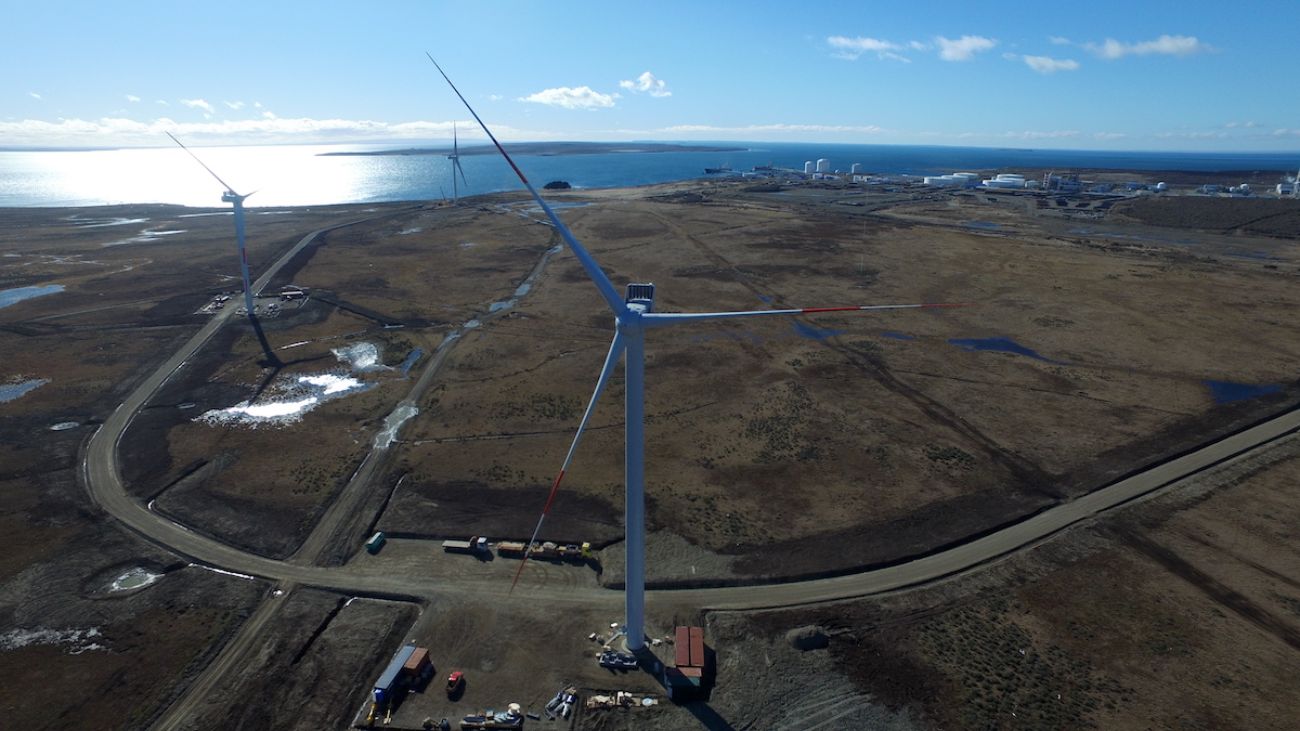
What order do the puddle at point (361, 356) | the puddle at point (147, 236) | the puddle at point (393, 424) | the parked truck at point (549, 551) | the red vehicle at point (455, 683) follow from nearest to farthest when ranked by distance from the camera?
the red vehicle at point (455, 683) → the parked truck at point (549, 551) → the puddle at point (393, 424) → the puddle at point (361, 356) → the puddle at point (147, 236)

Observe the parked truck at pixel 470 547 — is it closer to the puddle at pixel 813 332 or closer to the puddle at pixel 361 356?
the puddle at pixel 361 356

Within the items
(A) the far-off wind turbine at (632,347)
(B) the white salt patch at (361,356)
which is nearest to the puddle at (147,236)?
(B) the white salt patch at (361,356)

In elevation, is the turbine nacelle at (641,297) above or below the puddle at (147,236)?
above

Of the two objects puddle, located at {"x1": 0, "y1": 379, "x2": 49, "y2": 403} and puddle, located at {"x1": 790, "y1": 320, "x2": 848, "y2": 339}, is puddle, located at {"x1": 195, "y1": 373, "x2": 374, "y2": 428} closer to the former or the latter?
puddle, located at {"x1": 0, "y1": 379, "x2": 49, "y2": 403}

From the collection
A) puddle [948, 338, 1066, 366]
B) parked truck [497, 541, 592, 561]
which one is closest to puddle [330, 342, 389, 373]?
parked truck [497, 541, 592, 561]

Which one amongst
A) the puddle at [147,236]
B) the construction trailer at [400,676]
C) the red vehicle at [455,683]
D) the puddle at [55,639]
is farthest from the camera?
the puddle at [147,236]

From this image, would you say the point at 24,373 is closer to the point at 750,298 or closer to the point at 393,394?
the point at 393,394

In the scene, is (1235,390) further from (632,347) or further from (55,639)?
(55,639)
